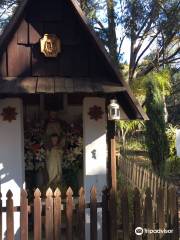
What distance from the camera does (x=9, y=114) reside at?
7.44m

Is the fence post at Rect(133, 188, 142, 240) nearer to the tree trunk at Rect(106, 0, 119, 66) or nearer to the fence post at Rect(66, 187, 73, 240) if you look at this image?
the fence post at Rect(66, 187, 73, 240)

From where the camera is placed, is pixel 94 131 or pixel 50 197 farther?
pixel 94 131

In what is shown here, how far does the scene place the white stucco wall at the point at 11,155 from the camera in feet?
24.4

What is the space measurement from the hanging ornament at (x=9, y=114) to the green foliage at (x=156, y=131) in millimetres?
9598

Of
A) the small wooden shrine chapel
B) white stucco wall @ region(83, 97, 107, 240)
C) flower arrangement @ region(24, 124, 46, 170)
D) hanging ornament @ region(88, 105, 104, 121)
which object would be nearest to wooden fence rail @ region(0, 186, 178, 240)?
the small wooden shrine chapel

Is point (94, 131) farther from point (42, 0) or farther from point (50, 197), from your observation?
point (42, 0)

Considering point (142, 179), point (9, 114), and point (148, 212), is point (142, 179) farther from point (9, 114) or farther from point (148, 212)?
point (9, 114)

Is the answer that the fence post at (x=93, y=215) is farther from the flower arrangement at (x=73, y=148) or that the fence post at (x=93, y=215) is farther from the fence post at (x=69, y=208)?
the flower arrangement at (x=73, y=148)

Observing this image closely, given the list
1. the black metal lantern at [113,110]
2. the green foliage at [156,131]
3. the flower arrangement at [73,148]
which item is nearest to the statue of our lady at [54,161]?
the flower arrangement at [73,148]

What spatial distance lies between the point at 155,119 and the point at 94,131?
31.2 ft

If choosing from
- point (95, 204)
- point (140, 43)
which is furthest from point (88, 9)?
point (95, 204)

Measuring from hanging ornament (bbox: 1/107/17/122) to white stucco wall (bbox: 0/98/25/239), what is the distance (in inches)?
2.1

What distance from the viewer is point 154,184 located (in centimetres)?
814

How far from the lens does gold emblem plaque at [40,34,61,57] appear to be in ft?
24.1
